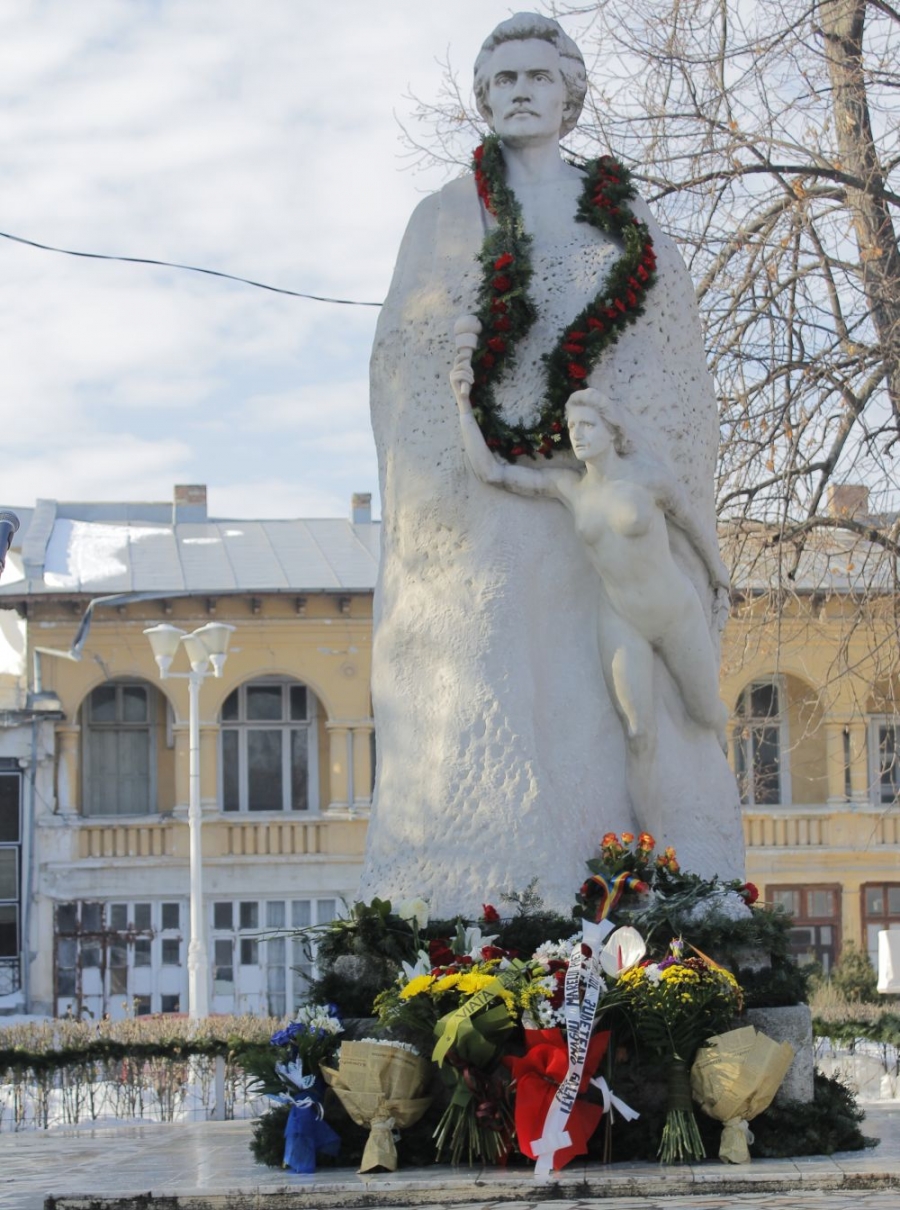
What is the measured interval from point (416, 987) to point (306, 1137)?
0.62m

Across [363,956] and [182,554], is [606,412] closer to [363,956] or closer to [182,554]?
[363,956]

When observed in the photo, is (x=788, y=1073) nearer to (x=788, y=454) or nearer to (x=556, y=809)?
(x=556, y=809)

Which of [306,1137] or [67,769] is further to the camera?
[67,769]

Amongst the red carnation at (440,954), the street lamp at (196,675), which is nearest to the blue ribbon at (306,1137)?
the red carnation at (440,954)

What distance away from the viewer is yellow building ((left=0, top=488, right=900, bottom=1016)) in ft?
107

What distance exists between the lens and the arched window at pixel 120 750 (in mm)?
34375

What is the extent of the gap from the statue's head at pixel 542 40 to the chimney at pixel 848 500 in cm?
784

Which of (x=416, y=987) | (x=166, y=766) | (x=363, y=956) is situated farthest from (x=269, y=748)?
(x=416, y=987)

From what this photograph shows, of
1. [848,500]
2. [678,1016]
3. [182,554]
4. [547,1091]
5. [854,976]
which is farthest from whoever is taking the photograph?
[182,554]

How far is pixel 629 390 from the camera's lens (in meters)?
8.41

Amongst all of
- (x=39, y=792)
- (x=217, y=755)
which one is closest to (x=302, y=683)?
(x=217, y=755)

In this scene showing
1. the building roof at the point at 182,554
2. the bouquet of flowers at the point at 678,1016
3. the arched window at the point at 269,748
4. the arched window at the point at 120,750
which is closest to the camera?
the bouquet of flowers at the point at 678,1016

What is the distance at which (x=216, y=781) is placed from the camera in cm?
3425

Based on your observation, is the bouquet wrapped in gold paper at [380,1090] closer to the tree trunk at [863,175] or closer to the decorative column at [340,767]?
the tree trunk at [863,175]
